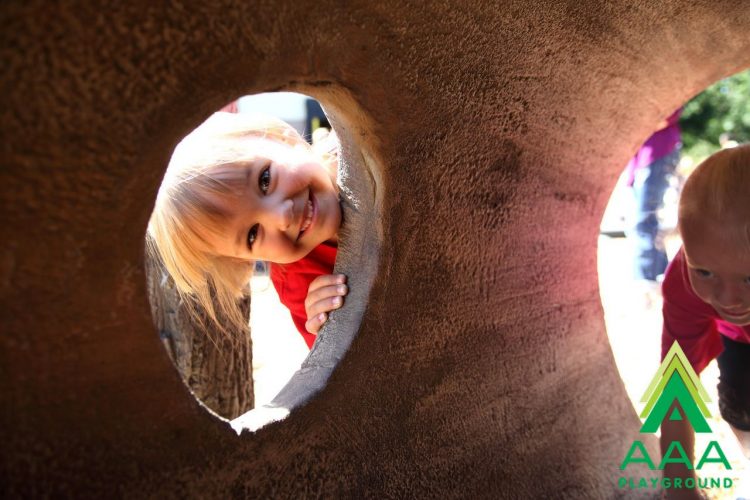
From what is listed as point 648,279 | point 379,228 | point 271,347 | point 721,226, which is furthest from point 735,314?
point 271,347

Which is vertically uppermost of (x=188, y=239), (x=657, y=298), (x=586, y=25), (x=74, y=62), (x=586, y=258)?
(x=586, y=25)

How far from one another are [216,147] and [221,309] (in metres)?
0.83

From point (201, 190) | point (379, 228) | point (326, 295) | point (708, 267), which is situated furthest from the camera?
point (708, 267)

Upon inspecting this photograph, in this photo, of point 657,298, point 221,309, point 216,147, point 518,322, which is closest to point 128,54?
point 216,147

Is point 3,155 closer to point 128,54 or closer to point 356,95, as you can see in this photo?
point 128,54

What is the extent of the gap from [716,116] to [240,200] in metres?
9.94

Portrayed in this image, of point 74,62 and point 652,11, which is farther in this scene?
point 652,11

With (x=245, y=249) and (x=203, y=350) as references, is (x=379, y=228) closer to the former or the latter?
(x=245, y=249)

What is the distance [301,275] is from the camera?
192 centimetres

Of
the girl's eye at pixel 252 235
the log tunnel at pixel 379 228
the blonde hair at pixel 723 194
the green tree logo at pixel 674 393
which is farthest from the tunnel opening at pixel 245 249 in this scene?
the green tree logo at pixel 674 393

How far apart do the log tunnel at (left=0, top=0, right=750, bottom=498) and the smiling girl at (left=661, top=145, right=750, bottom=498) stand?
0.73 feet

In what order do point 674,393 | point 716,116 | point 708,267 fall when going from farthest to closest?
1. point 716,116
2. point 674,393
3. point 708,267

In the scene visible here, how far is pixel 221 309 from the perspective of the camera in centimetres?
221

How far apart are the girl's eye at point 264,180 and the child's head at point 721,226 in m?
1.06
